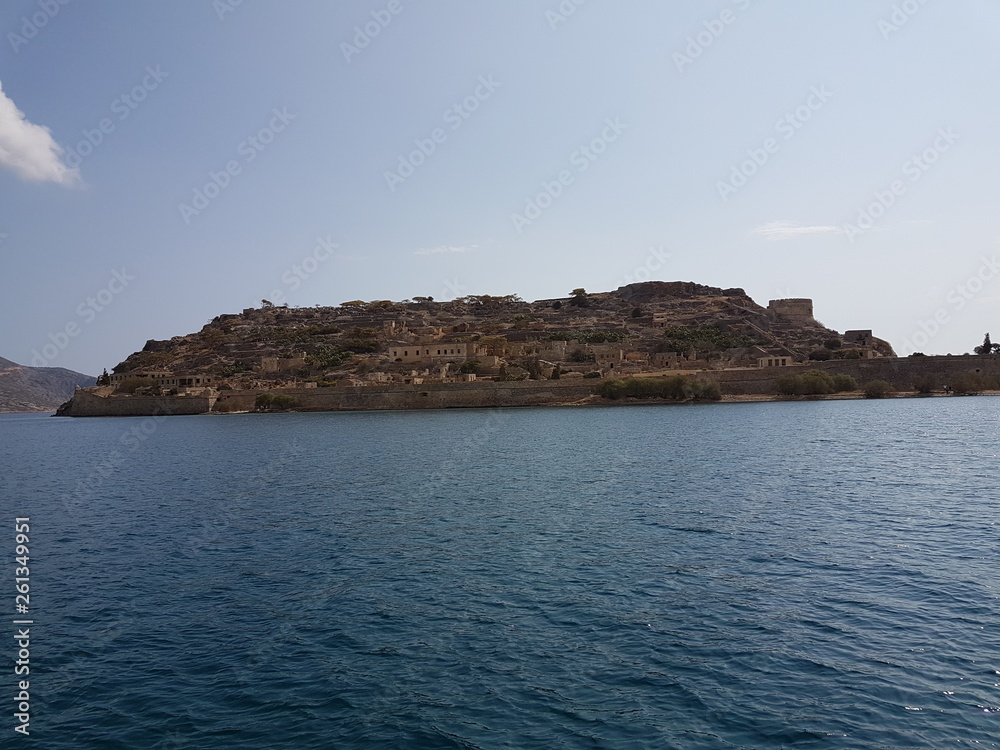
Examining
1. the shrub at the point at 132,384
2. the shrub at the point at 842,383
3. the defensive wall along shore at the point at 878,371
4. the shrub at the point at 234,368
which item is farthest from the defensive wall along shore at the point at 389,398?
the shrub at the point at 842,383

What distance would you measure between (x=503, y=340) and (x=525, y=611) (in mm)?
73403

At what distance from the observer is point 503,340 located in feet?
274

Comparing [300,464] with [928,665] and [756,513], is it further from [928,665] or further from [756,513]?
[928,665]

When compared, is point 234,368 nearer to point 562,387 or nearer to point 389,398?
point 389,398

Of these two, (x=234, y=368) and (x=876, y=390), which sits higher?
(x=234, y=368)

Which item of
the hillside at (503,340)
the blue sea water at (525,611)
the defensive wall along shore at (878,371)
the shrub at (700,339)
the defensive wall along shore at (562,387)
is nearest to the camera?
the blue sea water at (525,611)

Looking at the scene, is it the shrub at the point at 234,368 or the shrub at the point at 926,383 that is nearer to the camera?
the shrub at the point at 926,383

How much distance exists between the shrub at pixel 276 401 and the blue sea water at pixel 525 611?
46.9 metres

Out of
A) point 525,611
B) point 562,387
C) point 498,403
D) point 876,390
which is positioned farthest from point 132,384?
point 525,611

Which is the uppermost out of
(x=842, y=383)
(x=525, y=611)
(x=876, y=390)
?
(x=842, y=383)

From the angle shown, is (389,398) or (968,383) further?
(389,398)

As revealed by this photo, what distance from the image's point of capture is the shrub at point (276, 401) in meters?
70.2

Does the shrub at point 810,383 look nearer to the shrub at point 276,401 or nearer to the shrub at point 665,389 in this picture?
the shrub at point 665,389

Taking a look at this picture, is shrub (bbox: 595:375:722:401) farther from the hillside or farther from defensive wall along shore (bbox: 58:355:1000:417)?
the hillside
